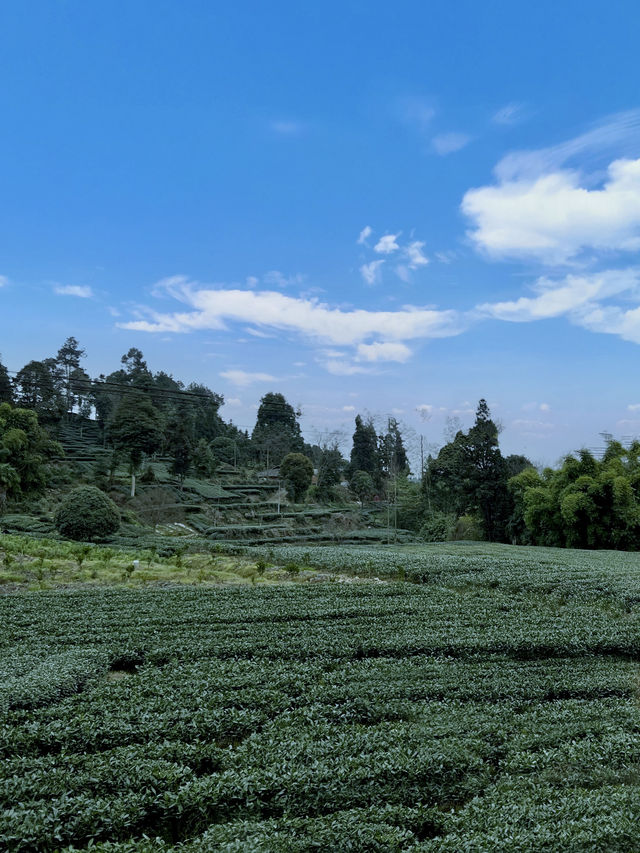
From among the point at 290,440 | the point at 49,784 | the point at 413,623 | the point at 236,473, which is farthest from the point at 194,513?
the point at 49,784

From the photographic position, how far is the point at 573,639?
8672 millimetres

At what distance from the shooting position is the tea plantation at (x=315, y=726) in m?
3.96

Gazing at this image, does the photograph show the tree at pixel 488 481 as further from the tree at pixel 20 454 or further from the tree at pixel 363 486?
the tree at pixel 20 454

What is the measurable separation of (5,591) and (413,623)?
8843 mm

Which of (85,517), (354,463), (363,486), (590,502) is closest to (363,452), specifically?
(354,463)

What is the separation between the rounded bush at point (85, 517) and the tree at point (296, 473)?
→ 18.3m

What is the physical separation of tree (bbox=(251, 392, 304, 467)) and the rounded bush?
81.6 ft

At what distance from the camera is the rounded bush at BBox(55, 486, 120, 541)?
64.7 ft

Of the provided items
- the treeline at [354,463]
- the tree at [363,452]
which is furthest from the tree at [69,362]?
the tree at [363,452]

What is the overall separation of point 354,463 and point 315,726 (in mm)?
43155

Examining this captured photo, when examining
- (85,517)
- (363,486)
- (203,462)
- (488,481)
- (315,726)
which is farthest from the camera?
(363,486)

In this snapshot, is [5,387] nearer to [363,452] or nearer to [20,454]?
[20,454]

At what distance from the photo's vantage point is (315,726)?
5547mm

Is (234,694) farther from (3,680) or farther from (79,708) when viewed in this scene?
(3,680)
